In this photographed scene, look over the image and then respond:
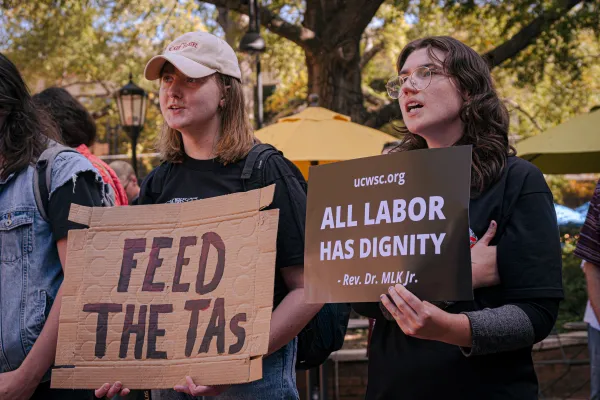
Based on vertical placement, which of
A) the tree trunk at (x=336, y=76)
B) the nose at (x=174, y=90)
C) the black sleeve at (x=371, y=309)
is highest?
the tree trunk at (x=336, y=76)

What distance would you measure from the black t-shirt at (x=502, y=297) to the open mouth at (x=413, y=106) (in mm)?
315

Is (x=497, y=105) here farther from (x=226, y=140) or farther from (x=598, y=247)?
(x=598, y=247)

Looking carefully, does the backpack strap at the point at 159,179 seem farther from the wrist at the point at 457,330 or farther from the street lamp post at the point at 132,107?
the street lamp post at the point at 132,107

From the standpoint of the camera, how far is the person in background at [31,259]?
256cm

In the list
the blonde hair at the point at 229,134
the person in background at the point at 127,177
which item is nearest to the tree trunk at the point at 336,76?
the person in background at the point at 127,177

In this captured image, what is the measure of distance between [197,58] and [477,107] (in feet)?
3.20

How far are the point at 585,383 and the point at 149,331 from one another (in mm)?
7130

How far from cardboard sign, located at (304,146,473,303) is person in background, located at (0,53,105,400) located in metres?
0.91

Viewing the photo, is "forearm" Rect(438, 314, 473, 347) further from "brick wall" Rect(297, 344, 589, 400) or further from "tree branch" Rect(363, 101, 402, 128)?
"tree branch" Rect(363, 101, 402, 128)

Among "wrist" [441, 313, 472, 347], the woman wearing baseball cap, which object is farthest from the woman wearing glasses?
the woman wearing baseball cap

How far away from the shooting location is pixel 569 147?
288 inches

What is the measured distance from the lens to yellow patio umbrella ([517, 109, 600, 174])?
286 inches

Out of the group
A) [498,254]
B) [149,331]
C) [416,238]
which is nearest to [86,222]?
[149,331]

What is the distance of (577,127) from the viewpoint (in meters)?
7.49
